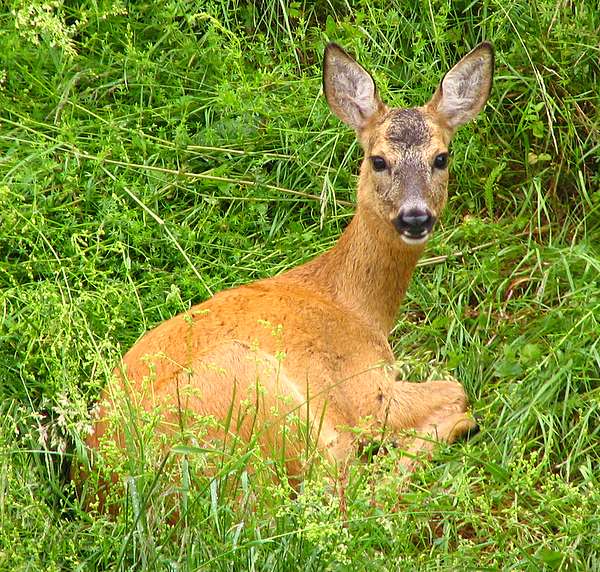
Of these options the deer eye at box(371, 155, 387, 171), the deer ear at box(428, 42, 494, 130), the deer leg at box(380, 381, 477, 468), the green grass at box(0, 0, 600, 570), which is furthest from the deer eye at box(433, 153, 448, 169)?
the deer leg at box(380, 381, 477, 468)

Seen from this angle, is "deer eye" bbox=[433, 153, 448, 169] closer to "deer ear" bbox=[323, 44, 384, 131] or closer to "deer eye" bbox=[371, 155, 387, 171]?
"deer eye" bbox=[371, 155, 387, 171]

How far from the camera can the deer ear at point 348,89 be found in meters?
6.14

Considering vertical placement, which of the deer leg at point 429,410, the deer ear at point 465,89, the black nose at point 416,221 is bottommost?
the deer leg at point 429,410

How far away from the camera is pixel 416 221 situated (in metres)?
5.64

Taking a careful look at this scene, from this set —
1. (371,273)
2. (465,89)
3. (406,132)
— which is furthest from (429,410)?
(465,89)

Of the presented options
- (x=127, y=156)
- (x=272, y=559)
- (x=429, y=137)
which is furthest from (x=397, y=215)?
(x=272, y=559)

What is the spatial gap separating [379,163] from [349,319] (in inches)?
26.9

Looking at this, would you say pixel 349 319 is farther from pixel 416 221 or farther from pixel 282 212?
pixel 282 212

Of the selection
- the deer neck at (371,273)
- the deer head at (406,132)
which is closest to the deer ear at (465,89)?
→ the deer head at (406,132)

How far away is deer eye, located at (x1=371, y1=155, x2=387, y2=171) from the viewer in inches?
232

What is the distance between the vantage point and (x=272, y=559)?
4105 mm

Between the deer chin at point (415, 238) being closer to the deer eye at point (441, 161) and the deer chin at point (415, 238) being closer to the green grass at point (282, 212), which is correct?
the deer eye at point (441, 161)

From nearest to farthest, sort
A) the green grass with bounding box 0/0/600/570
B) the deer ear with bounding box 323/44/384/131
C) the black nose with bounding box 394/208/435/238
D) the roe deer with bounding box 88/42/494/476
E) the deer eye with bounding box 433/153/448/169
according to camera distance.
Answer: the green grass with bounding box 0/0/600/570
the roe deer with bounding box 88/42/494/476
the black nose with bounding box 394/208/435/238
the deer eye with bounding box 433/153/448/169
the deer ear with bounding box 323/44/384/131

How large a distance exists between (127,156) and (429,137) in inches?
62.9
